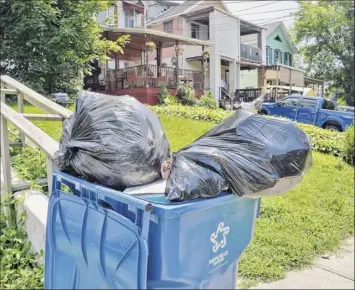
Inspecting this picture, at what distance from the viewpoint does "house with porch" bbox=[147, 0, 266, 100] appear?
61.9 feet

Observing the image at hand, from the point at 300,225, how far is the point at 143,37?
44.0 ft

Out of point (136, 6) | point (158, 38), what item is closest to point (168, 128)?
point (158, 38)

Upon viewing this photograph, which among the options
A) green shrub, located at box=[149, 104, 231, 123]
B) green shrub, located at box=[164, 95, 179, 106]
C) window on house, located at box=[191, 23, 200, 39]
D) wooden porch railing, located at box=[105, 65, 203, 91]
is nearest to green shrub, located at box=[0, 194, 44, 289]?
green shrub, located at box=[149, 104, 231, 123]

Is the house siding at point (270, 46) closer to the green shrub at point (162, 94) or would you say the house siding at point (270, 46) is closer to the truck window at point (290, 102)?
the green shrub at point (162, 94)

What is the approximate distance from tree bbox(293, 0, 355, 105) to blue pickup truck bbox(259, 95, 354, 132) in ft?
43.0

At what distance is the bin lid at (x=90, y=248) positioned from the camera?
4.33ft

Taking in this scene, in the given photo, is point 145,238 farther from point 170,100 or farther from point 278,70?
point 278,70

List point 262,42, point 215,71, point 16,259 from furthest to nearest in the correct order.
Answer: point 262,42 → point 215,71 → point 16,259

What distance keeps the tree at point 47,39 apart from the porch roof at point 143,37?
3405 mm

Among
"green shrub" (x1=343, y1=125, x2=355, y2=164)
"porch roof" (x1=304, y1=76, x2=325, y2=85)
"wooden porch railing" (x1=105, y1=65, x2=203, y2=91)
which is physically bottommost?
"green shrub" (x1=343, y1=125, x2=355, y2=164)

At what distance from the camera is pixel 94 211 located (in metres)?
1.52

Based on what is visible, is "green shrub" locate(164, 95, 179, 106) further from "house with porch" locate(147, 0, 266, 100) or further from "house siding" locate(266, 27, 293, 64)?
"house siding" locate(266, 27, 293, 64)

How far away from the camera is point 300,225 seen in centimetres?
371

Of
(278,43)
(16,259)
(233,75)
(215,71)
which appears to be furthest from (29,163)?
(278,43)
